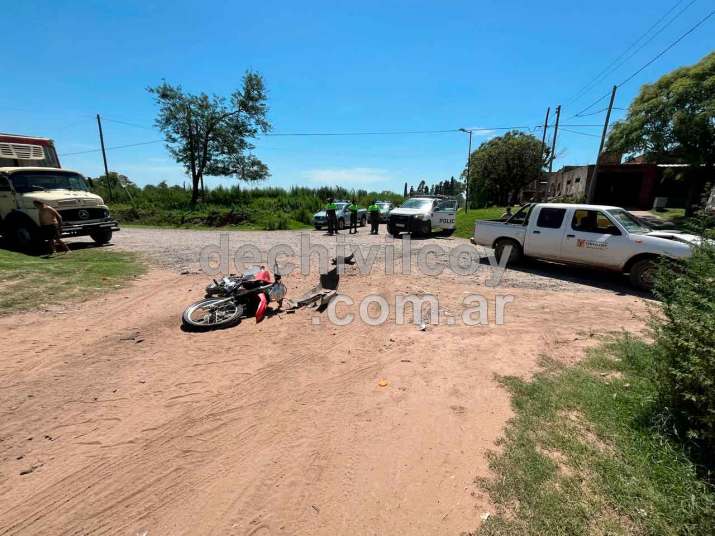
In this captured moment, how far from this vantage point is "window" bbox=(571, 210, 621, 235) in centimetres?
786

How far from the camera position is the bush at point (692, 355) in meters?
2.46

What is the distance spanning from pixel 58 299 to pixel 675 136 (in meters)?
23.5

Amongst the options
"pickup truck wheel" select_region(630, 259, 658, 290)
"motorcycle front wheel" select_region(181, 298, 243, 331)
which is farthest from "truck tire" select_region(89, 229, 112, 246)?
"pickup truck wheel" select_region(630, 259, 658, 290)

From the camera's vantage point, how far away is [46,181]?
1090 cm

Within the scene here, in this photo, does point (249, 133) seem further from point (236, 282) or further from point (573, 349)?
point (573, 349)

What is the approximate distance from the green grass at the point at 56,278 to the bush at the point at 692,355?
8142 millimetres

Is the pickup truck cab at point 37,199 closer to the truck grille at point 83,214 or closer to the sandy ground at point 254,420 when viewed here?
the truck grille at point 83,214

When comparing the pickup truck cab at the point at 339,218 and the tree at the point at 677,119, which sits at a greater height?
the tree at the point at 677,119

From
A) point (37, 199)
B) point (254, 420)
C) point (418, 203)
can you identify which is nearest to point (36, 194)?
point (37, 199)

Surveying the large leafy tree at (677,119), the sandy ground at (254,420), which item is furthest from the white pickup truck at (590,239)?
the large leafy tree at (677,119)

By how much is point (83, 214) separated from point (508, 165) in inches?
1615

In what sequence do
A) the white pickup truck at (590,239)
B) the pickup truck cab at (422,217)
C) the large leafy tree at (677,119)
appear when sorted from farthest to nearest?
the pickup truck cab at (422,217) → the large leafy tree at (677,119) → the white pickup truck at (590,239)

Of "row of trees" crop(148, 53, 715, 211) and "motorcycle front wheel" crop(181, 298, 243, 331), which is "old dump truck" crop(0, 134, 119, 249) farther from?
"row of trees" crop(148, 53, 715, 211)

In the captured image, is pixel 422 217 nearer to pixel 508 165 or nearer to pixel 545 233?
pixel 545 233
